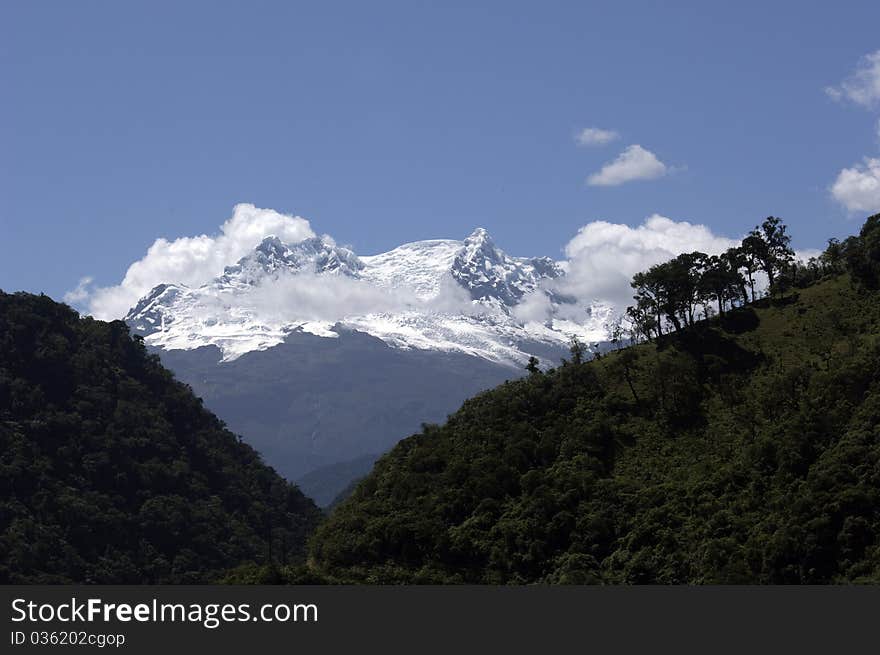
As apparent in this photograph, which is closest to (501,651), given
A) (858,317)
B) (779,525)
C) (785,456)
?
(779,525)

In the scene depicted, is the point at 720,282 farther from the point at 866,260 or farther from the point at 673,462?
the point at 673,462

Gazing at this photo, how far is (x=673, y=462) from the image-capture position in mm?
143125

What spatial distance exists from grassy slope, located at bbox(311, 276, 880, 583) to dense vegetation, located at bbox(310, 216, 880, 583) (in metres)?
0.23

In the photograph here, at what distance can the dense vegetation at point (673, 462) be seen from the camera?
396 ft

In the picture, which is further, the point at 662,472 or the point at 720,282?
the point at 720,282

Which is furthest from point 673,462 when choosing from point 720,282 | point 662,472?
point 720,282

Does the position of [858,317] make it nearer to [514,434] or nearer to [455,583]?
[514,434]

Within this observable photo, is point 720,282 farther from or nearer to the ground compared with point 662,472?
farther from the ground

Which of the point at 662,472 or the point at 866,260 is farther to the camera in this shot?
the point at 866,260

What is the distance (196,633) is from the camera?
275 feet

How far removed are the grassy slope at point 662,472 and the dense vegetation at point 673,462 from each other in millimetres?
229

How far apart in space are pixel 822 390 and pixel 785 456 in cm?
1332

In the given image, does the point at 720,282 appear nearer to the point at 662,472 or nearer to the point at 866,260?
the point at 866,260

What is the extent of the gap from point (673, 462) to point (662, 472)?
206 cm
